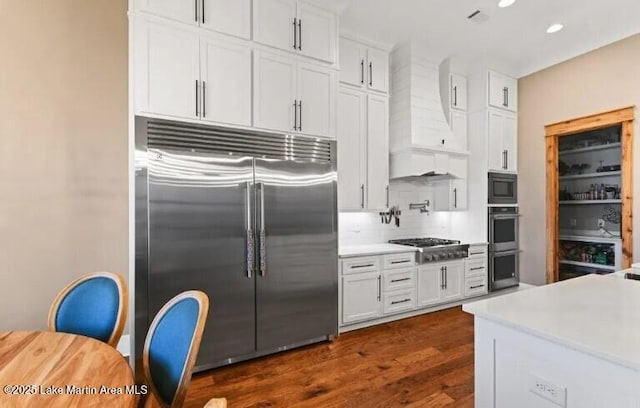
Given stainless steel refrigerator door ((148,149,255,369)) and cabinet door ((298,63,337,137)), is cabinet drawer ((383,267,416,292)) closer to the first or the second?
stainless steel refrigerator door ((148,149,255,369))

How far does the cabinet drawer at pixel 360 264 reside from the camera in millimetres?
3355

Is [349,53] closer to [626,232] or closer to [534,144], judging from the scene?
[534,144]

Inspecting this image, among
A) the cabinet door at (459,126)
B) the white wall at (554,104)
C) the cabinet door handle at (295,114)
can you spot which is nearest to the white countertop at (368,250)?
the cabinet door handle at (295,114)

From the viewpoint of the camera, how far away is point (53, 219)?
2.69 m

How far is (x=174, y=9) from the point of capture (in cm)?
249

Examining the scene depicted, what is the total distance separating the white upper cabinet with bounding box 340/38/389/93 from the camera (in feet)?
12.1

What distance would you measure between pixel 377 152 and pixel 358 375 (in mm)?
2386

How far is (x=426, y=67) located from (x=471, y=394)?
370 cm

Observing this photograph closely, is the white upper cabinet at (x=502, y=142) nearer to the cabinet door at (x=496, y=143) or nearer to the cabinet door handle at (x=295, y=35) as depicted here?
the cabinet door at (x=496, y=143)

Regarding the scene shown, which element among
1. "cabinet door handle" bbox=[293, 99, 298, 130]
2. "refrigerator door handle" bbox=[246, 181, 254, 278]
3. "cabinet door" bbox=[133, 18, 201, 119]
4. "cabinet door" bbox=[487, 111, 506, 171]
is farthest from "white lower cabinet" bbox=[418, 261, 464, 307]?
"cabinet door" bbox=[133, 18, 201, 119]

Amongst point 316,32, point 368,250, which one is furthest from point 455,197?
point 316,32

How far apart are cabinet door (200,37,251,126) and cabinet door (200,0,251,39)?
0.10 m

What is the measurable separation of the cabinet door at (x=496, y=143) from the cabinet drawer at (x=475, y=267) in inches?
51.8

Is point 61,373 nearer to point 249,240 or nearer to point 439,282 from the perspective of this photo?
point 249,240
